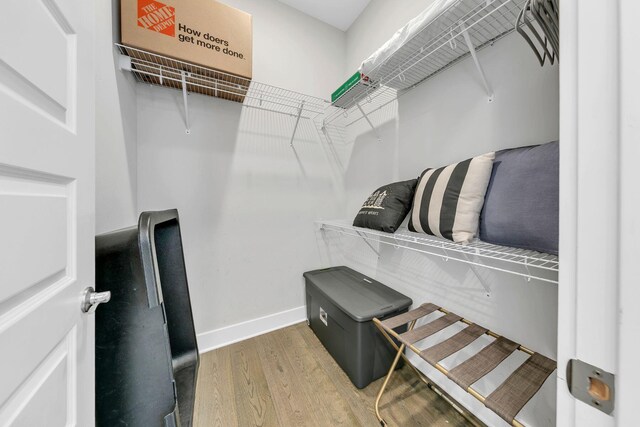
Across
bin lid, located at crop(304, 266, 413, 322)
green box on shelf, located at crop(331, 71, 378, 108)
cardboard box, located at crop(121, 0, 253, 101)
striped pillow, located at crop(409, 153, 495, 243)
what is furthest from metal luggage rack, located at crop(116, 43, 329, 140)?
bin lid, located at crop(304, 266, 413, 322)

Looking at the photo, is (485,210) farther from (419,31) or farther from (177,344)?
(177,344)

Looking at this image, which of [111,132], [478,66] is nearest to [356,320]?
[478,66]

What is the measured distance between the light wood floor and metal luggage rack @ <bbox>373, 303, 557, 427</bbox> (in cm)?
9

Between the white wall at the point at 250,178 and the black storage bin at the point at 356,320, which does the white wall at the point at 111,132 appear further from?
the black storage bin at the point at 356,320

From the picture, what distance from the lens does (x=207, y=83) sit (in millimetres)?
1395

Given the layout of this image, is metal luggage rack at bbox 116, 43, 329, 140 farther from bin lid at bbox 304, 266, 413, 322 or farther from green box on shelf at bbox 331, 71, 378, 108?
bin lid at bbox 304, 266, 413, 322

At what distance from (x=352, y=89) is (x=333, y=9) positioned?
3.13 feet

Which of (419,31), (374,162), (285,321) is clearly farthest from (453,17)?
(285,321)

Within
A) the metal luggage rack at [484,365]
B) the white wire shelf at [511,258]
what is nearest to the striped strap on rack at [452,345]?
the metal luggage rack at [484,365]

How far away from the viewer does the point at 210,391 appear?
4.13 ft

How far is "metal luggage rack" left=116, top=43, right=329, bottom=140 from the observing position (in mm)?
1148

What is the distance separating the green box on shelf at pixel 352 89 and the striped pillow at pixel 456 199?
2.54 feet

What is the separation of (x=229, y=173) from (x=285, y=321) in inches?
52.1

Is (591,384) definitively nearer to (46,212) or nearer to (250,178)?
(46,212)
